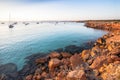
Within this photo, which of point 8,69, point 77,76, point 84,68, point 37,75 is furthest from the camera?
point 8,69

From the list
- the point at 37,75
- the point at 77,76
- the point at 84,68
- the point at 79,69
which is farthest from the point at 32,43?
the point at 77,76

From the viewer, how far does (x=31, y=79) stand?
1741 centimetres

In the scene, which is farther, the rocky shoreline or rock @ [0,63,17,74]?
rock @ [0,63,17,74]

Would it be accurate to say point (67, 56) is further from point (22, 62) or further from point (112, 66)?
point (112, 66)

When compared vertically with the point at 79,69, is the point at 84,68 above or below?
below

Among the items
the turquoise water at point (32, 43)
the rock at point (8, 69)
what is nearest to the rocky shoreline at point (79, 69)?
the rock at point (8, 69)

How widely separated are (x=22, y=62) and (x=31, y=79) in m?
7.25

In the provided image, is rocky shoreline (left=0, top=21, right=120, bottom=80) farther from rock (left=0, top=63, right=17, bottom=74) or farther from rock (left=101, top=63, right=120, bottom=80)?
rock (left=0, top=63, right=17, bottom=74)

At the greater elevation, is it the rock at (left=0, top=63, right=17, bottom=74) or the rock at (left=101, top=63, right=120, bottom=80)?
the rock at (left=101, top=63, right=120, bottom=80)

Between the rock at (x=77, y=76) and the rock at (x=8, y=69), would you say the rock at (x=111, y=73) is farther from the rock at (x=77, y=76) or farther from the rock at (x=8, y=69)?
the rock at (x=8, y=69)

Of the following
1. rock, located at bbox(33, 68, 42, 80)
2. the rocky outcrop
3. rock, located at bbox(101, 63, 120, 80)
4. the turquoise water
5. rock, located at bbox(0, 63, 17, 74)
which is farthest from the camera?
the turquoise water

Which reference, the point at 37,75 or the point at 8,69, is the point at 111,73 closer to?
the point at 37,75

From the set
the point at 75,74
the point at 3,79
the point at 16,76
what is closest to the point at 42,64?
the point at 16,76

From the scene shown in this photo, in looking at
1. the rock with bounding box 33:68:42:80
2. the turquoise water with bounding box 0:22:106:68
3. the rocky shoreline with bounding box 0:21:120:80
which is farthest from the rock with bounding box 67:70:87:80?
the turquoise water with bounding box 0:22:106:68
